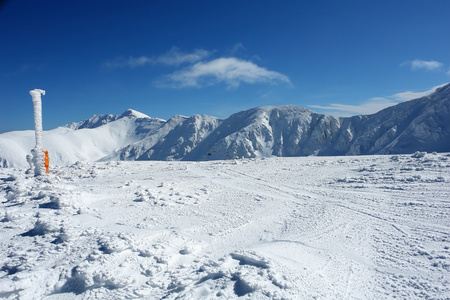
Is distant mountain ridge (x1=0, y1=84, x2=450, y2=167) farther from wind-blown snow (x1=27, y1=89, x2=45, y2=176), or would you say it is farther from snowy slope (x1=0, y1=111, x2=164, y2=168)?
wind-blown snow (x1=27, y1=89, x2=45, y2=176)

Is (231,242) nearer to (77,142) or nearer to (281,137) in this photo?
(281,137)

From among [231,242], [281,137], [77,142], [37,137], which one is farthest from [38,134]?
[77,142]

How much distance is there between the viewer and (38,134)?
15570 millimetres

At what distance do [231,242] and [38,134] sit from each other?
630 inches

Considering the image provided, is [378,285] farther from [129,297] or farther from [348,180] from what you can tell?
[348,180]

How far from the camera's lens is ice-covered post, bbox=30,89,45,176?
1509 centimetres

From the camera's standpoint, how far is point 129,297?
4.32 meters

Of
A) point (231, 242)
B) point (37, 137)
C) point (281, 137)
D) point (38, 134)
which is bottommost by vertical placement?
point (231, 242)

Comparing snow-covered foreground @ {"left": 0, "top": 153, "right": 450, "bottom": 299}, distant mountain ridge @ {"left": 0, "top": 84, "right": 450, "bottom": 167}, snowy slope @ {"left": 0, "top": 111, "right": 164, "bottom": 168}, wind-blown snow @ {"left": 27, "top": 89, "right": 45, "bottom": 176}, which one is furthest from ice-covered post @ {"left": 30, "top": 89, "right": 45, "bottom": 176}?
snowy slope @ {"left": 0, "top": 111, "right": 164, "bottom": 168}

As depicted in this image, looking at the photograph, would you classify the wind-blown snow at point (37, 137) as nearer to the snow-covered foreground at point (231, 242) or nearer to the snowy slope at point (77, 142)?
the snow-covered foreground at point (231, 242)

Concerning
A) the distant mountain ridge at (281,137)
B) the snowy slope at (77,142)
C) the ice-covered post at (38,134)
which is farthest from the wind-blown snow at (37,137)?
the snowy slope at (77,142)

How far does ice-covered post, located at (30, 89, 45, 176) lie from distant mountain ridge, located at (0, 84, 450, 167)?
6391 cm

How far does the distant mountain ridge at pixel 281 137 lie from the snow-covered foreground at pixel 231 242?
57358 mm

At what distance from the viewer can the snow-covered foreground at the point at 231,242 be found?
14.8ft
